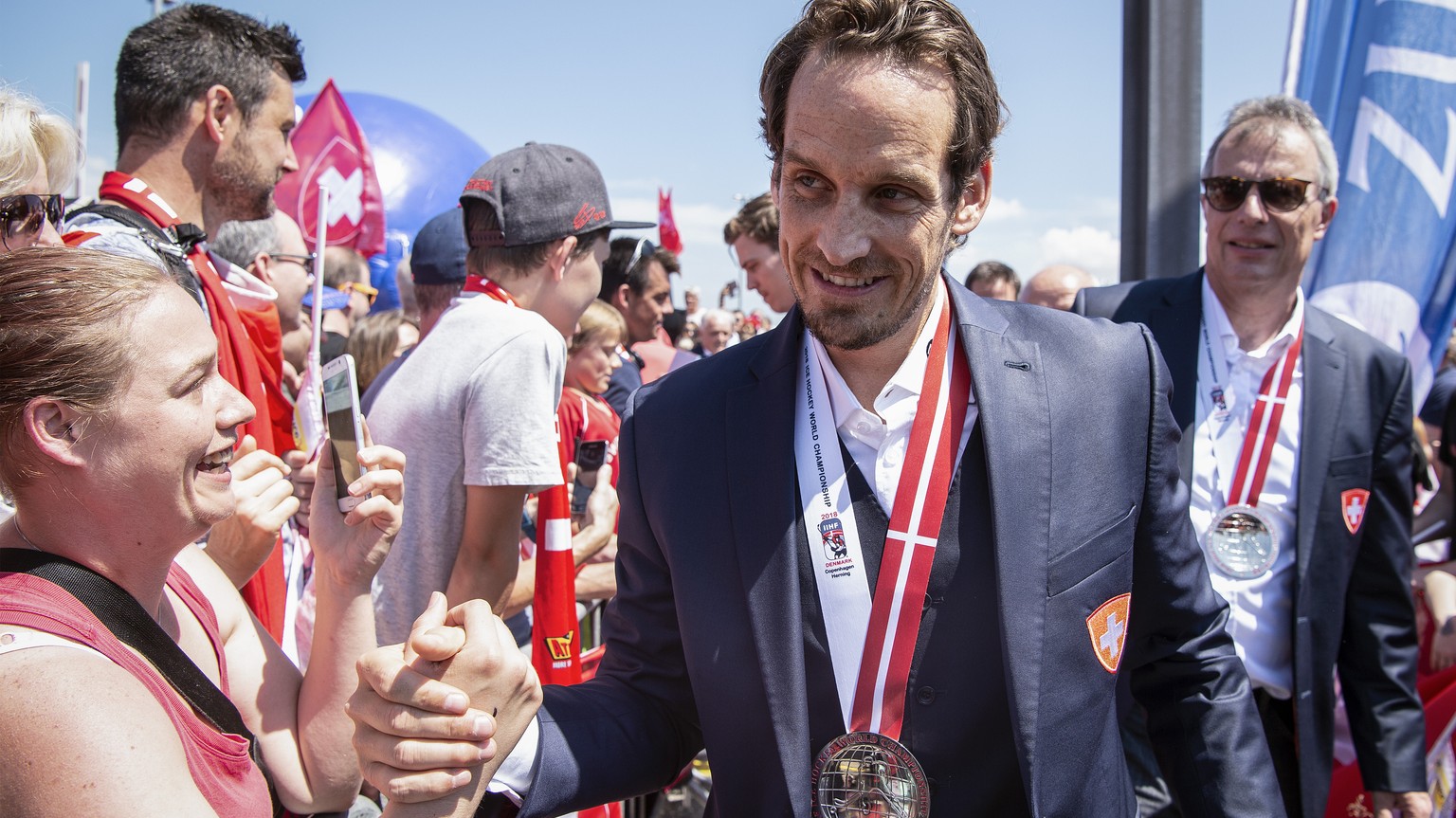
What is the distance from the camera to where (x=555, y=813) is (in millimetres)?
1702

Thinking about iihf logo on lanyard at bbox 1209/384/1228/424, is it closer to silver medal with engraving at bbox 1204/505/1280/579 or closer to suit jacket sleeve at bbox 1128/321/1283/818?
silver medal with engraving at bbox 1204/505/1280/579

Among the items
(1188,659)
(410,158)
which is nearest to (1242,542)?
(1188,659)

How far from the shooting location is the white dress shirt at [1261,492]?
2.99m

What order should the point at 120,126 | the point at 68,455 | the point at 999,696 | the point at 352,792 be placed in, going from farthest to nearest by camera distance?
the point at 120,126 → the point at 352,792 → the point at 999,696 → the point at 68,455

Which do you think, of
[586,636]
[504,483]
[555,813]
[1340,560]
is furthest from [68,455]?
[586,636]

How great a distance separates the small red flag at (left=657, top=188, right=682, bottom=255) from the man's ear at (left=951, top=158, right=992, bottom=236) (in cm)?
1052

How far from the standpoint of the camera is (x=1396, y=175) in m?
3.73

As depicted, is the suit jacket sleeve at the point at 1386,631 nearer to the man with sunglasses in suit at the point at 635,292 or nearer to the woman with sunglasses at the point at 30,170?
the woman with sunglasses at the point at 30,170

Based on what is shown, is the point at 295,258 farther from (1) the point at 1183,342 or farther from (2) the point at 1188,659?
(2) the point at 1188,659

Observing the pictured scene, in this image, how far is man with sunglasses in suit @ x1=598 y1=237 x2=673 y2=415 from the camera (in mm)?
6797

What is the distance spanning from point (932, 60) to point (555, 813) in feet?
4.70

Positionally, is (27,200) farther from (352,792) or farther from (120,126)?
(352,792)

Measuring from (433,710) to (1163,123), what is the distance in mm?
3625

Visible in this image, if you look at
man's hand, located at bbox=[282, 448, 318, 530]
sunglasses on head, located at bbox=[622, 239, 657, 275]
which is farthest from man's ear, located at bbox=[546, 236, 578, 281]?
sunglasses on head, located at bbox=[622, 239, 657, 275]
